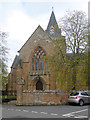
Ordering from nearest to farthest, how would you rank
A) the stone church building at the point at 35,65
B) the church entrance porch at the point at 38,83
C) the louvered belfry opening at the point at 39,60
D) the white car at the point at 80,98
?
the white car at the point at 80,98 < the stone church building at the point at 35,65 < the church entrance porch at the point at 38,83 < the louvered belfry opening at the point at 39,60

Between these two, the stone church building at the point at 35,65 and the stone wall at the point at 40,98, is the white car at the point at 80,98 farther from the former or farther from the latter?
the stone church building at the point at 35,65

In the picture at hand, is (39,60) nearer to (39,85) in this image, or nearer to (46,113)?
(39,85)

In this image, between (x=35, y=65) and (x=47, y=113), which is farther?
(x=35, y=65)

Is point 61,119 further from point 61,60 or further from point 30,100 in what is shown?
point 61,60

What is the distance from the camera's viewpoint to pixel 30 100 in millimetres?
16203

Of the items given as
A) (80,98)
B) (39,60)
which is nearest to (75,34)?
(80,98)

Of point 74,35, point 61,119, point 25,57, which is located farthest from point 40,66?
point 61,119

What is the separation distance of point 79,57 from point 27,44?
14.9 meters

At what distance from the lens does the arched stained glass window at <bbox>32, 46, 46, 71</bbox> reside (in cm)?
2900

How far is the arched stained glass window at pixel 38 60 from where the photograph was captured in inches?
1142

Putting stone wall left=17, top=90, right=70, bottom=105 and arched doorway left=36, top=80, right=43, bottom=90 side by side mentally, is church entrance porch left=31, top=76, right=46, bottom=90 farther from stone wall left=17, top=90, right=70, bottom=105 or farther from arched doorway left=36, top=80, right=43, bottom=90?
stone wall left=17, top=90, right=70, bottom=105

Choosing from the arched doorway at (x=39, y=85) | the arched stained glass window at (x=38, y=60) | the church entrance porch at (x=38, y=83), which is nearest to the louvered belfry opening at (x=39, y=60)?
the arched stained glass window at (x=38, y=60)

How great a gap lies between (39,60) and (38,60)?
0.19 meters

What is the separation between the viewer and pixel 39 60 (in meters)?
29.3
